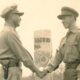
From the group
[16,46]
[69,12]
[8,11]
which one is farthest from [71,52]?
[8,11]

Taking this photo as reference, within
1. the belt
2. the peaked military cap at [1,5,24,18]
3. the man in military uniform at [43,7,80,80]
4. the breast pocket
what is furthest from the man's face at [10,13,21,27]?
the belt

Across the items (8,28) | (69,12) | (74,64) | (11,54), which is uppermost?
(69,12)

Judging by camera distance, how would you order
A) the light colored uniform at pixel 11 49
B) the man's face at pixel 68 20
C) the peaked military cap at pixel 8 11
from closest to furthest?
1. the light colored uniform at pixel 11 49
2. the peaked military cap at pixel 8 11
3. the man's face at pixel 68 20

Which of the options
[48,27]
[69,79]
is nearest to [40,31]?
[48,27]

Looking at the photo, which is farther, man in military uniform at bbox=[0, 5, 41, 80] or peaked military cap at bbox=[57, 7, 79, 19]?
peaked military cap at bbox=[57, 7, 79, 19]

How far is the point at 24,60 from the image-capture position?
6023 millimetres

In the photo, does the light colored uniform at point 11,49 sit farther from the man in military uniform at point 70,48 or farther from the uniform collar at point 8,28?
the man in military uniform at point 70,48

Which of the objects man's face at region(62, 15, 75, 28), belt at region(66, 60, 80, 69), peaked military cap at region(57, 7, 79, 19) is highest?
peaked military cap at region(57, 7, 79, 19)

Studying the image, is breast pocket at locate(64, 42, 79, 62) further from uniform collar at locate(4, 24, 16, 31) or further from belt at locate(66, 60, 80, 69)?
uniform collar at locate(4, 24, 16, 31)

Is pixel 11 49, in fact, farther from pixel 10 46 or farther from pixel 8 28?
pixel 8 28

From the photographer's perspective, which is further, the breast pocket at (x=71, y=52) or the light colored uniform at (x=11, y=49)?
the breast pocket at (x=71, y=52)

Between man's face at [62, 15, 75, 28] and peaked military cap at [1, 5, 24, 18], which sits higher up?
peaked military cap at [1, 5, 24, 18]

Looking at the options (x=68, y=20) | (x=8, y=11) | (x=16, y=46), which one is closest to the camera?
(x=16, y=46)

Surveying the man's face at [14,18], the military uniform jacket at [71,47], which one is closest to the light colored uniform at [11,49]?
the man's face at [14,18]
